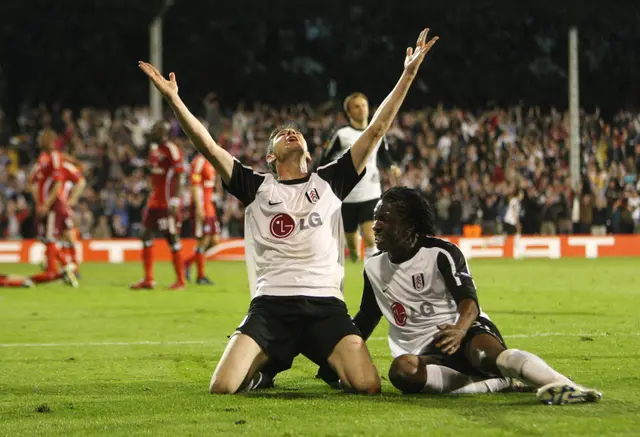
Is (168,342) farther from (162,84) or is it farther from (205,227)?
(205,227)

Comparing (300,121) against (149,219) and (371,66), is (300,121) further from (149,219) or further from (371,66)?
(149,219)

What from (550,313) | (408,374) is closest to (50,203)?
(550,313)

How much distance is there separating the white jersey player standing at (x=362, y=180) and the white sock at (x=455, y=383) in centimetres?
652

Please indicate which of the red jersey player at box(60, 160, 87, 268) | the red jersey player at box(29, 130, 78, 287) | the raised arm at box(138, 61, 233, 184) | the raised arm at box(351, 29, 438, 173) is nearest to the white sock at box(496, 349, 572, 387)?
the raised arm at box(351, 29, 438, 173)

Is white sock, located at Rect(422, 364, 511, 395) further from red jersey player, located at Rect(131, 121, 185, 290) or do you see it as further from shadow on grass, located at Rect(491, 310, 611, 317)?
red jersey player, located at Rect(131, 121, 185, 290)

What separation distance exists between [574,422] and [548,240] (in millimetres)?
20578

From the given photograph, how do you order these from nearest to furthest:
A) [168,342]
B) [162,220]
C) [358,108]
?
1. [168,342]
2. [358,108]
3. [162,220]

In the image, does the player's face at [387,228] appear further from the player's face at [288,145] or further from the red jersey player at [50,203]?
the red jersey player at [50,203]

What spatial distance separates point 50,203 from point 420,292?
11.5 m

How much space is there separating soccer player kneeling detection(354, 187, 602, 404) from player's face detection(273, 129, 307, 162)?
658 mm

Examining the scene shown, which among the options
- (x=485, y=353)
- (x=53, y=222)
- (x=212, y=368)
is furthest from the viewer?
(x=53, y=222)

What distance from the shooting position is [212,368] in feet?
25.6

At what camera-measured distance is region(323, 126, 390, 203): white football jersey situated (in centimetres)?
1286

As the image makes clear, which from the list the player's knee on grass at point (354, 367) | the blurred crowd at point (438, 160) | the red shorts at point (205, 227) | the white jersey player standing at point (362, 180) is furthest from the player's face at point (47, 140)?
the player's knee on grass at point (354, 367)
